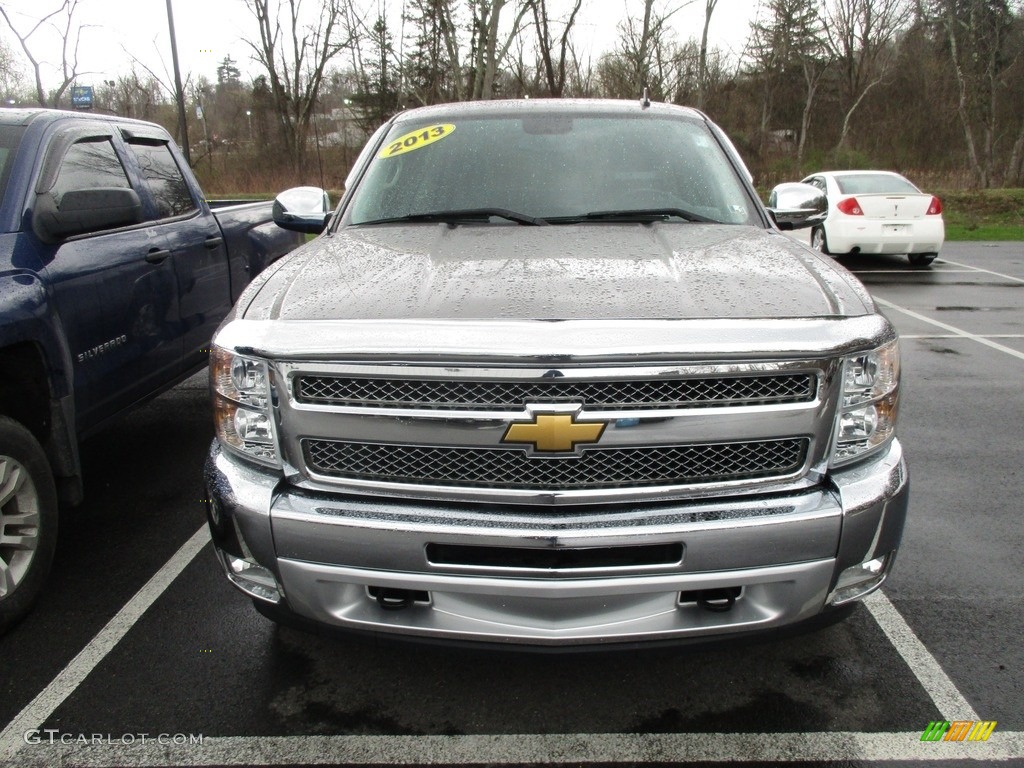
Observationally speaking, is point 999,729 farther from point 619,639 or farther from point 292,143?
point 292,143

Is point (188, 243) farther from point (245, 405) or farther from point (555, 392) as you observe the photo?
point (555, 392)

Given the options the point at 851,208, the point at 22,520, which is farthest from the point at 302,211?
the point at 851,208

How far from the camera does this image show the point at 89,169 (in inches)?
162

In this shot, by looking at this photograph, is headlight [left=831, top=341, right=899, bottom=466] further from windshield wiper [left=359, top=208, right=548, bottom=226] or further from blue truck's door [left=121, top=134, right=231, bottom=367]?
blue truck's door [left=121, top=134, right=231, bottom=367]

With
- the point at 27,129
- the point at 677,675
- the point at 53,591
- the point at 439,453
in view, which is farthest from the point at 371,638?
the point at 27,129

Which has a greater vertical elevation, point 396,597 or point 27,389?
point 27,389

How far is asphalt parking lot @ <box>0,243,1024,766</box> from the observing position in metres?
2.35

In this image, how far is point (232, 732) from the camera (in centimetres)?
245

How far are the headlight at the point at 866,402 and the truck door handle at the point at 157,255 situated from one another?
3547mm

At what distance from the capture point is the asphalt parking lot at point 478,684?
2.35 m

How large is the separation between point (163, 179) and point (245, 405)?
3293mm

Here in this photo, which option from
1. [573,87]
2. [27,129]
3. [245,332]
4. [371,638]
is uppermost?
[573,87]

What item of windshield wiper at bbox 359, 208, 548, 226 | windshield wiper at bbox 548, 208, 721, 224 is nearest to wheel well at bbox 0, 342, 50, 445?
windshield wiper at bbox 359, 208, 548, 226

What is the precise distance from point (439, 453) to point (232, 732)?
1139 millimetres
